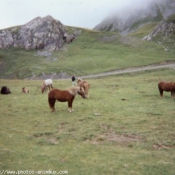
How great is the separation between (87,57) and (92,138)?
67733 mm

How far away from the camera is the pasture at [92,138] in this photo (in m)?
9.72

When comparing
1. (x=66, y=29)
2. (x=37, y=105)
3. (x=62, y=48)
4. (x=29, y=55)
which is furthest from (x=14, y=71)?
(x=37, y=105)

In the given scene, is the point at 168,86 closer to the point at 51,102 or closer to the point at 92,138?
the point at 51,102

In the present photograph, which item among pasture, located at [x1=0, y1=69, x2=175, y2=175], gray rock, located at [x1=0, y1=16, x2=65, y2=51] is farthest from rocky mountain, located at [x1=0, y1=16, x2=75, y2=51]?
pasture, located at [x1=0, y1=69, x2=175, y2=175]

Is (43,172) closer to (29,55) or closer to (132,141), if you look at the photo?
(132,141)

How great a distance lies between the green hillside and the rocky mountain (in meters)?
3.61

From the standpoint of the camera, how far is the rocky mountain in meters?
96.0

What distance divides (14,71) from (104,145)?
67.7 m

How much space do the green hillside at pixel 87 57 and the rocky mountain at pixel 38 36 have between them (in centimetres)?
361

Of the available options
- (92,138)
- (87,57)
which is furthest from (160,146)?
(87,57)

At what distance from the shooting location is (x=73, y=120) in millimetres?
15953

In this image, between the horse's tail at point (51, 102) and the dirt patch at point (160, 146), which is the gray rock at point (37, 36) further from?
the dirt patch at point (160, 146)

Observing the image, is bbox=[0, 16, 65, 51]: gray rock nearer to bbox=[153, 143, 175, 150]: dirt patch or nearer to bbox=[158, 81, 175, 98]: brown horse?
bbox=[158, 81, 175, 98]: brown horse

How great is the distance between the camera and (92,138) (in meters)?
12.7
